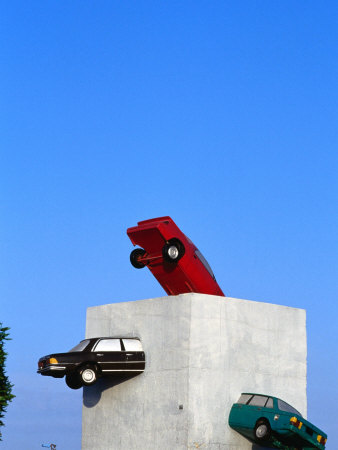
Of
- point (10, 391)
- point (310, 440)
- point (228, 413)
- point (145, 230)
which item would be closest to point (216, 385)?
point (228, 413)

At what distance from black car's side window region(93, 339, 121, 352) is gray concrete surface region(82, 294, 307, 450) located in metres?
0.84

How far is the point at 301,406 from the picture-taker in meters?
26.9

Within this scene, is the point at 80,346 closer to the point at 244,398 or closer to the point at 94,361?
the point at 94,361

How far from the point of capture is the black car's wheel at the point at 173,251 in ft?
83.5

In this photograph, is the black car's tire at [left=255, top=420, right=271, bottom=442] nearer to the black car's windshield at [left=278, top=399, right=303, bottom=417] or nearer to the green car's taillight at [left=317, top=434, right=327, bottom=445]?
the black car's windshield at [left=278, top=399, right=303, bottom=417]

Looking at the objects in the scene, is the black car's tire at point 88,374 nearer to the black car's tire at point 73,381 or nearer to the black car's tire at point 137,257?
the black car's tire at point 73,381

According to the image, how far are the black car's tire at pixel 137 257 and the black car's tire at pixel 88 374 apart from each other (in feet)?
12.4

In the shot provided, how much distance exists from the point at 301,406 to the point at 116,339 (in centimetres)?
626

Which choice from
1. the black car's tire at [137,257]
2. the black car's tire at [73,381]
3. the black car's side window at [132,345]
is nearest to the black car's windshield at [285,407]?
the black car's side window at [132,345]

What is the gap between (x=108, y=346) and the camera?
2512cm

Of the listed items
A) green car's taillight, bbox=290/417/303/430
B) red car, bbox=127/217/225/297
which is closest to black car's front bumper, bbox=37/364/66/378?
red car, bbox=127/217/225/297

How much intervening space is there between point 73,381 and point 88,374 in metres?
0.87

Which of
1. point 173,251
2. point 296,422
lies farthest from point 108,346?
point 296,422

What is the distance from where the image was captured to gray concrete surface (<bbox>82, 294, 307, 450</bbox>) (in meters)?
24.2
